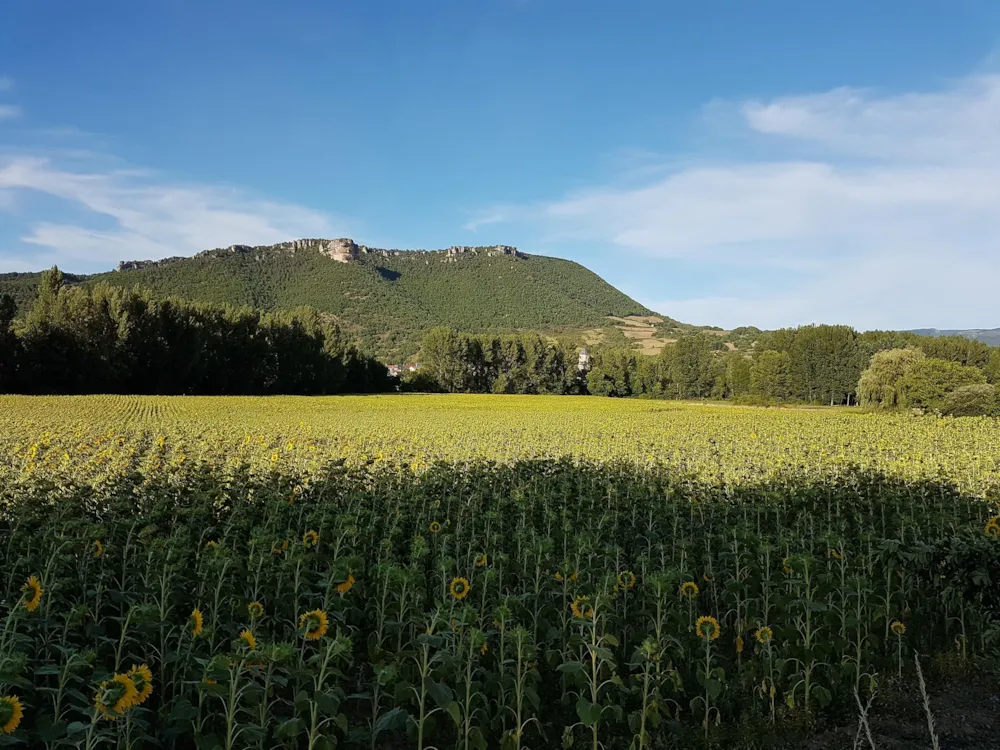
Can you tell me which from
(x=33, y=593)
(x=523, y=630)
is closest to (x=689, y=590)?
(x=523, y=630)

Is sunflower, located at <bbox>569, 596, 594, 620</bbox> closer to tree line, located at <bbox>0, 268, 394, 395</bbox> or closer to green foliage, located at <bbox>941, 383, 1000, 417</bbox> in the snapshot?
green foliage, located at <bbox>941, 383, 1000, 417</bbox>

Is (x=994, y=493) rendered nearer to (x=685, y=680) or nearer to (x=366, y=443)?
(x=685, y=680)

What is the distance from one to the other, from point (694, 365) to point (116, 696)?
3939 inches

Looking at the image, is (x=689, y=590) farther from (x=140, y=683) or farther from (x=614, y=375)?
(x=614, y=375)

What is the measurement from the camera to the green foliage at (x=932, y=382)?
45.0 metres

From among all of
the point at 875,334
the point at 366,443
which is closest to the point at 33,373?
the point at 366,443

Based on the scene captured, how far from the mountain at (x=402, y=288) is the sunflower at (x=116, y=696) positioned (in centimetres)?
13241

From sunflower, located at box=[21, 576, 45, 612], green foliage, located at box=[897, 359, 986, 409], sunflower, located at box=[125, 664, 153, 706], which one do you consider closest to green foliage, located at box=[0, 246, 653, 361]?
green foliage, located at box=[897, 359, 986, 409]

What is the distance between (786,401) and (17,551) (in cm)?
8892

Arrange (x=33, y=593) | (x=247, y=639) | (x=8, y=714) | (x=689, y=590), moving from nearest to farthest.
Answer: (x=8, y=714), (x=247, y=639), (x=33, y=593), (x=689, y=590)

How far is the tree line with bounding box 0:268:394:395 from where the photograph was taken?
49.1m

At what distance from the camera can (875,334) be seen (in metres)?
88.0

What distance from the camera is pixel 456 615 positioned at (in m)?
3.89

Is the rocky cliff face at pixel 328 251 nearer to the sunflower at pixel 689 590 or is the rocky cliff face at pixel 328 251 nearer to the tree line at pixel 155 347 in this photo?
the tree line at pixel 155 347
